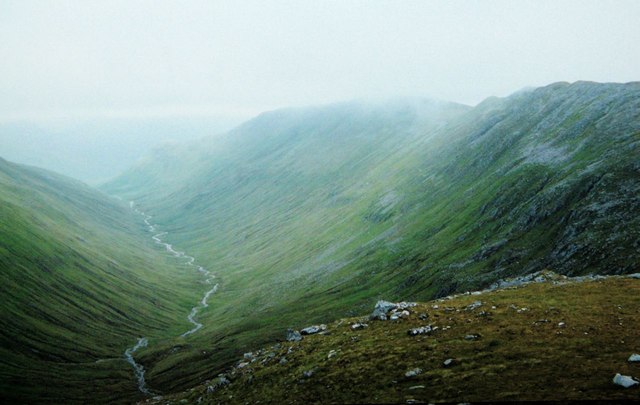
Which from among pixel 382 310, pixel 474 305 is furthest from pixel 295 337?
pixel 474 305

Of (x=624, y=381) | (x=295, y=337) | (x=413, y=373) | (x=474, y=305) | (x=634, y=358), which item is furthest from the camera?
(x=295, y=337)

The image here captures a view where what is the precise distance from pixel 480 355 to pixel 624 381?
13484mm

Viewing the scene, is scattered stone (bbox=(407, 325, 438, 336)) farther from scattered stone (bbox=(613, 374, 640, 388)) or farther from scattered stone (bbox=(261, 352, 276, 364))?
scattered stone (bbox=(613, 374, 640, 388))

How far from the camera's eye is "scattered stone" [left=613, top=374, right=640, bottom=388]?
30.9 m

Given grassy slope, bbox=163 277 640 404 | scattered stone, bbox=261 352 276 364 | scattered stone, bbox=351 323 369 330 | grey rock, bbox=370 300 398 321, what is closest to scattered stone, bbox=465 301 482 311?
grassy slope, bbox=163 277 640 404

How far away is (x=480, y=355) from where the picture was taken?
1704 inches

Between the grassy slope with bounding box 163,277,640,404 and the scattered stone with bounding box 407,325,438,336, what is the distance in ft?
3.79

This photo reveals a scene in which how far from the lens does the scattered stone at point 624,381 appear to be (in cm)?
3094

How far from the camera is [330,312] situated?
15200 cm

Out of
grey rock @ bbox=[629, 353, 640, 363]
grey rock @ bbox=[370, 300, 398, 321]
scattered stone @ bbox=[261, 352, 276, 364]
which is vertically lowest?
scattered stone @ bbox=[261, 352, 276, 364]

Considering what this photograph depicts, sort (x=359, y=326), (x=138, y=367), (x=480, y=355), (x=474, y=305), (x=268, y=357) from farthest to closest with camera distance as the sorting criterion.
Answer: (x=138, y=367) < (x=268, y=357) < (x=359, y=326) < (x=474, y=305) < (x=480, y=355)

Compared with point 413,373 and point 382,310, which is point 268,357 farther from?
point 413,373

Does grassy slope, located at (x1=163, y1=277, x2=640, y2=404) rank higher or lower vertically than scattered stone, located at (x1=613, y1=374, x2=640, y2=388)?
lower

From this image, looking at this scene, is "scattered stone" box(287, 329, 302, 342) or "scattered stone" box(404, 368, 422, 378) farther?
"scattered stone" box(287, 329, 302, 342)
